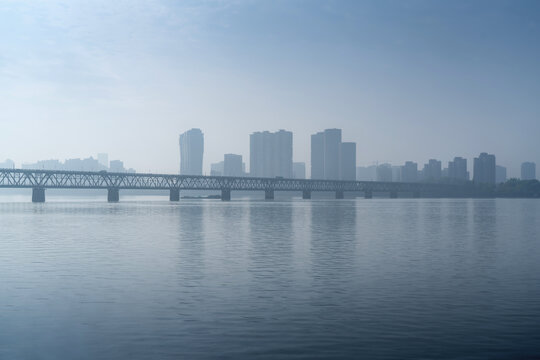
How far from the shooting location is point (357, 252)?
135ft

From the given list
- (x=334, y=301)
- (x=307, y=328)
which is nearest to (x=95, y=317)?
(x=307, y=328)

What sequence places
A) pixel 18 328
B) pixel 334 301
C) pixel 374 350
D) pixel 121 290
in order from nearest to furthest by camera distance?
pixel 374 350
pixel 18 328
pixel 334 301
pixel 121 290

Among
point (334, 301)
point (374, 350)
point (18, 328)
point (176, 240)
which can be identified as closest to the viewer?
point (374, 350)

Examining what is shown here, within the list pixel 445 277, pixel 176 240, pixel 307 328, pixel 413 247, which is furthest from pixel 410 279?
pixel 176 240

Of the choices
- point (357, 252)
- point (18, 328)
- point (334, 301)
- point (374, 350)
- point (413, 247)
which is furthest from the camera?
point (413, 247)

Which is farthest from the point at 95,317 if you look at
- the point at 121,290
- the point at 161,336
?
the point at 121,290

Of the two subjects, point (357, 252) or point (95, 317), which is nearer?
point (95, 317)

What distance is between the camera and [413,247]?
44.8 metres

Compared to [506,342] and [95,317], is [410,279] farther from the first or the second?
[95,317]

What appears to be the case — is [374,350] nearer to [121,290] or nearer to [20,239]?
[121,290]

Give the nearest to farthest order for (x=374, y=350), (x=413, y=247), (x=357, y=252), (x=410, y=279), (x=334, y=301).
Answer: (x=374, y=350) < (x=334, y=301) < (x=410, y=279) < (x=357, y=252) < (x=413, y=247)

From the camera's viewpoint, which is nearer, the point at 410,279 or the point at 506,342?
the point at 506,342

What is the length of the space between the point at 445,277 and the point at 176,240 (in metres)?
29.0

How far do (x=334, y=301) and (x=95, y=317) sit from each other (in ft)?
29.7
